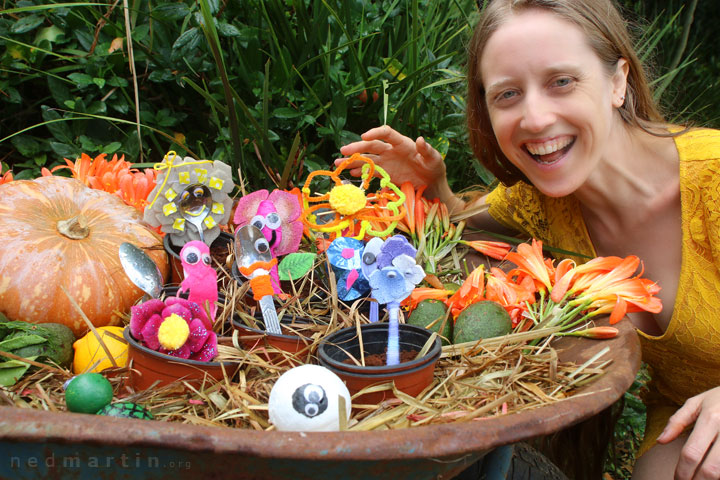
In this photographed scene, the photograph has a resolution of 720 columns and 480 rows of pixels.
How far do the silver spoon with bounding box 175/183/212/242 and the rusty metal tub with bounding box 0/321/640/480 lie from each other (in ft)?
2.27

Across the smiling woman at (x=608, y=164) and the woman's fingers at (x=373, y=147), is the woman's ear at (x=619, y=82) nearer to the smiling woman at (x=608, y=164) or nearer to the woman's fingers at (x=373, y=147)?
the smiling woman at (x=608, y=164)

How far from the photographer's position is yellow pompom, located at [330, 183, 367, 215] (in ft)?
4.39

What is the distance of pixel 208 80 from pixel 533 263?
1347mm

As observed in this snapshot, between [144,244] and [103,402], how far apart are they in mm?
606

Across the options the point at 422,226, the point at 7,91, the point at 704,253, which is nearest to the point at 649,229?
the point at 704,253

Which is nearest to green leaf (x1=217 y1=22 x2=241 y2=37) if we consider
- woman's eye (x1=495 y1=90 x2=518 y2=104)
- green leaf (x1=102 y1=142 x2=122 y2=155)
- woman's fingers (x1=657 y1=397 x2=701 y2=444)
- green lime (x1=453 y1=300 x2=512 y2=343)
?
green leaf (x1=102 y1=142 x2=122 y2=155)

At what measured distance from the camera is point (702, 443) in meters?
1.17

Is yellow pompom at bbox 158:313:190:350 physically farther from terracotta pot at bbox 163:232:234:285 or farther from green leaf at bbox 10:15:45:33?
green leaf at bbox 10:15:45:33

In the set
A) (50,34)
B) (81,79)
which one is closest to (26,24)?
(50,34)

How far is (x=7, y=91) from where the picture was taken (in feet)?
6.68

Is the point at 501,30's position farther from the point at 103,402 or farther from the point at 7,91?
the point at 7,91

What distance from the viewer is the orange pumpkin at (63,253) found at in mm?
1297

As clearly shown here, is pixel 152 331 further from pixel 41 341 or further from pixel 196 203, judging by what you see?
pixel 196 203

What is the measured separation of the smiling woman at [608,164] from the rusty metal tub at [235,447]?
24.6 inches
